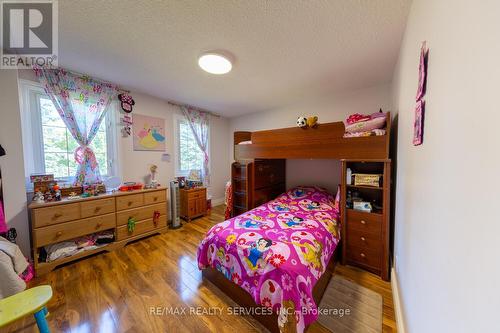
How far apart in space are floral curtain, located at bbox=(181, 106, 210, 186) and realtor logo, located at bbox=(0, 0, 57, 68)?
6.13 ft

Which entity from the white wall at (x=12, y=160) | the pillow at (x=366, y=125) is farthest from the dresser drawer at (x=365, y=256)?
the white wall at (x=12, y=160)

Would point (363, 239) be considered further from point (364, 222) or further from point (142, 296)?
point (142, 296)

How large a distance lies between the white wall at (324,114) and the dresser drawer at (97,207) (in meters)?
2.99

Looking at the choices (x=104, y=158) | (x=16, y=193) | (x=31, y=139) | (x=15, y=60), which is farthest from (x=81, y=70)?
(x=16, y=193)

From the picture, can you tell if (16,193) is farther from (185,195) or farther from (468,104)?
(468,104)

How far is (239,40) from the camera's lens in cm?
161

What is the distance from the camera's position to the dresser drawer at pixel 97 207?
219 centimetres

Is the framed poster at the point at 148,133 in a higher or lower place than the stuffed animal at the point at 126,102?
lower

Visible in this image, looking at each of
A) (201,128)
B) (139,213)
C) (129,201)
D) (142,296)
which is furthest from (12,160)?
(201,128)

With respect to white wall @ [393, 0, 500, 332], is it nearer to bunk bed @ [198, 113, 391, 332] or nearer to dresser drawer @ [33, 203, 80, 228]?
bunk bed @ [198, 113, 391, 332]

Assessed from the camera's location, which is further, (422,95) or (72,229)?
(72,229)

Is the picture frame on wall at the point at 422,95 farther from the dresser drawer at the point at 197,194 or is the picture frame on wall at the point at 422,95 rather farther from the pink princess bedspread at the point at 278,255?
the dresser drawer at the point at 197,194

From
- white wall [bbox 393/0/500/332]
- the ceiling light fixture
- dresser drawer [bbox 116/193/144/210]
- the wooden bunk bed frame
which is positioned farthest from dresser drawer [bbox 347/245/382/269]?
dresser drawer [bbox 116/193/144/210]

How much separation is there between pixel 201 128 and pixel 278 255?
3.26 meters
